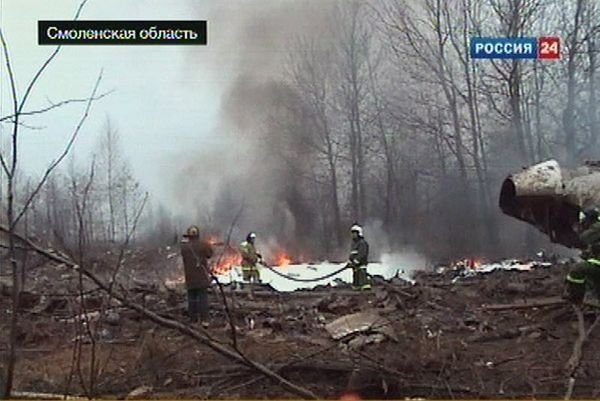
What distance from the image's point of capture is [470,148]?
175 inches

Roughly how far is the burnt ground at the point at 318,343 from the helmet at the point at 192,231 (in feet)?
0.86

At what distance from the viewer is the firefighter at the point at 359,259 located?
4434mm

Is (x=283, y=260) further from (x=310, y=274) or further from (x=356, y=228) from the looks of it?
(x=356, y=228)

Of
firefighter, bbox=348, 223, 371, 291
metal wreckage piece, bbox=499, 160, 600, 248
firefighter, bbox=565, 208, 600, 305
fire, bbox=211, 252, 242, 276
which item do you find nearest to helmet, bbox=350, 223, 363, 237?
firefighter, bbox=348, 223, 371, 291

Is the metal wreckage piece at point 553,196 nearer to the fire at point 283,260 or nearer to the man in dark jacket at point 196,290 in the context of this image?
the fire at point 283,260

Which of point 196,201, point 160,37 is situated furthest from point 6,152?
point 196,201

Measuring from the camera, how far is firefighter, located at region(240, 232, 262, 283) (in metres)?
4.66

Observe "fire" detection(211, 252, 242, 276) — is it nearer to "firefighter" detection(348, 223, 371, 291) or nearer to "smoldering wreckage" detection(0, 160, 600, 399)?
"smoldering wreckage" detection(0, 160, 600, 399)

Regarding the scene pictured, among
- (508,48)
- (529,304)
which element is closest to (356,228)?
(508,48)

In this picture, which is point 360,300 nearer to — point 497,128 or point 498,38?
point 497,128

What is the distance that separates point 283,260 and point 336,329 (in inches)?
22.4

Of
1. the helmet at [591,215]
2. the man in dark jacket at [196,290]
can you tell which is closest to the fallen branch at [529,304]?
the helmet at [591,215]

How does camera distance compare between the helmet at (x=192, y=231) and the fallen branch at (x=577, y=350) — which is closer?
the fallen branch at (x=577, y=350)

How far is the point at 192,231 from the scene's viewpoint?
4.39 metres
